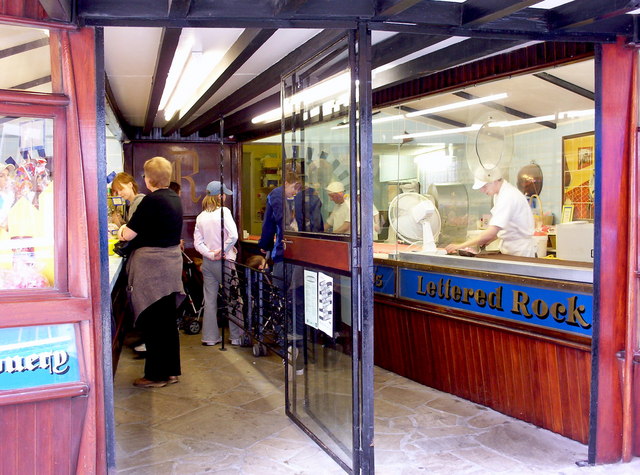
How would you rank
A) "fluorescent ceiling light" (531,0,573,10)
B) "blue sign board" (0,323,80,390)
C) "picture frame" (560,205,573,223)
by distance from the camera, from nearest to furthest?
"blue sign board" (0,323,80,390), "fluorescent ceiling light" (531,0,573,10), "picture frame" (560,205,573,223)

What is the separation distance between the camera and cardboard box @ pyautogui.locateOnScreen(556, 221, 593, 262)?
4.93 metres

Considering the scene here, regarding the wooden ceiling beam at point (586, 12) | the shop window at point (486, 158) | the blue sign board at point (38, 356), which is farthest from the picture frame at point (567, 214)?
the blue sign board at point (38, 356)

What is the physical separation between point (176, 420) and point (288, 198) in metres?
1.79

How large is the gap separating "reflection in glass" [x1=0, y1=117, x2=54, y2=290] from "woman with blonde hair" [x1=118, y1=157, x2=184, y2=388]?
2.13 m

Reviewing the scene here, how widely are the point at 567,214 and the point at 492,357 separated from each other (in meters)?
2.16

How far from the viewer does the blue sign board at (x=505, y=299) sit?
13.4ft

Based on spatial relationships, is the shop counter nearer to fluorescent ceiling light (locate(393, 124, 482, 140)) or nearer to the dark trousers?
the dark trousers

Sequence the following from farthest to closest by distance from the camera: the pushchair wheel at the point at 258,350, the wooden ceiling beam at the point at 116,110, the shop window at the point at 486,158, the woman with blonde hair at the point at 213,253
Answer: the woman with blonde hair at the point at 213,253
the pushchair wheel at the point at 258,350
the wooden ceiling beam at the point at 116,110
the shop window at the point at 486,158

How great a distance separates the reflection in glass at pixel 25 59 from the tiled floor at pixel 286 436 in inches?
88.7

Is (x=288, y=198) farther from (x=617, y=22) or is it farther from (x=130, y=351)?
(x=130, y=351)

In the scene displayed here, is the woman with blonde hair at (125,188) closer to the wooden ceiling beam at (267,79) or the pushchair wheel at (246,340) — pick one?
the wooden ceiling beam at (267,79)

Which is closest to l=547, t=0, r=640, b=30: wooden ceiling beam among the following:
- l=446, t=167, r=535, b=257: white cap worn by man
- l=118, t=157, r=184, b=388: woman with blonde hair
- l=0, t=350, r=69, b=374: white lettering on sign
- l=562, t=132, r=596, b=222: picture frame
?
l=446, t=167, r=535, b=257: white cap worn by man

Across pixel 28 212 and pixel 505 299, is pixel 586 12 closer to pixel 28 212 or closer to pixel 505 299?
pixel 505 299

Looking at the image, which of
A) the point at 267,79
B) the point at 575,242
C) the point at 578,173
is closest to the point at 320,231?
the point at 267,79
